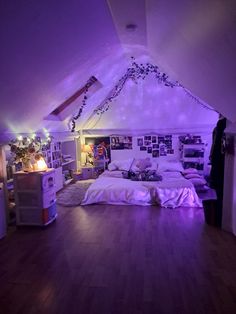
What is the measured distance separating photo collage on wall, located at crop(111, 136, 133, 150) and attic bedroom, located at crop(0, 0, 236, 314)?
3.54ft

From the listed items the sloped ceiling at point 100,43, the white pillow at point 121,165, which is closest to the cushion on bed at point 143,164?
the white pillow at point 121,165

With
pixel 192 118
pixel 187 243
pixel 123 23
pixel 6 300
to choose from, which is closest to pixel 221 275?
pixel 187 243

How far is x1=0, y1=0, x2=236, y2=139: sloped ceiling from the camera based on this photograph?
1.91m

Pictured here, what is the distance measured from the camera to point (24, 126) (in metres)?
4.40

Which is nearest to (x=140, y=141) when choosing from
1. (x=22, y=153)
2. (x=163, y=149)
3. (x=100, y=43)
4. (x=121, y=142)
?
(x=121, y=142)

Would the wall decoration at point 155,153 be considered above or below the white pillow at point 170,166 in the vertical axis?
above

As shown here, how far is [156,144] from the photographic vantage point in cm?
741

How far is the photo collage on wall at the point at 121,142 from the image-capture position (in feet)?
24.8

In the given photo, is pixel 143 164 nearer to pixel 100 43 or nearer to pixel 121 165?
pixel 121 165

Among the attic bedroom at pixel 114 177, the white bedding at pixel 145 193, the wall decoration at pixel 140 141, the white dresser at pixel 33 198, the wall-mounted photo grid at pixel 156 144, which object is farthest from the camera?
the wall decoration at pixel 140 141

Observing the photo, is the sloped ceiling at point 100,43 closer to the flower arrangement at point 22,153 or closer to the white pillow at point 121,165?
the flower arrangement at point 22,153

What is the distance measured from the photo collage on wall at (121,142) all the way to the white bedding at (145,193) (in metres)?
2.37

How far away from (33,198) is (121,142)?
12.9 feet

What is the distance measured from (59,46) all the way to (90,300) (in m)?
2.57
